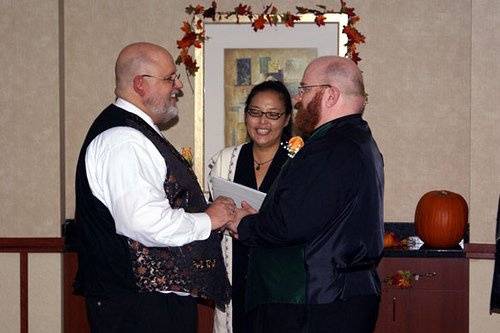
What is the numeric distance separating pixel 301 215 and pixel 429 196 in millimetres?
2112

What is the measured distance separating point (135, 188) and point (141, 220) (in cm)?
11

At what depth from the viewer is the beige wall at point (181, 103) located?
4859 mm

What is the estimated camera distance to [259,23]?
5.07 metres

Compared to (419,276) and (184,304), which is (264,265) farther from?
(419,276)

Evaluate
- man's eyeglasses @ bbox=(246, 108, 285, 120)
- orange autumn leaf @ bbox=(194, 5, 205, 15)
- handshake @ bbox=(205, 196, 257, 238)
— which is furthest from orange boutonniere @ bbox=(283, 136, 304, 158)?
orange autumn leaf @ bbox=(194, 5, 205, 15)

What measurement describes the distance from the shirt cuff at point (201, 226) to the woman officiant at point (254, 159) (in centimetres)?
86

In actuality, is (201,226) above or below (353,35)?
below

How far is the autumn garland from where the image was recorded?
505 centimetres

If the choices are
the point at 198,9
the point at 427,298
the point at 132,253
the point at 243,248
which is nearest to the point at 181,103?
the point at 198,9

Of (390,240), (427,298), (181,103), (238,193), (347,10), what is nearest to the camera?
(238,193)

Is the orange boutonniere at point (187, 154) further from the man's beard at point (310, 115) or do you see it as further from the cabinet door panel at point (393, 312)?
the man's beard at point (310, 115)

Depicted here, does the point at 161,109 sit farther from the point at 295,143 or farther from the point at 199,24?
the point at 199,24

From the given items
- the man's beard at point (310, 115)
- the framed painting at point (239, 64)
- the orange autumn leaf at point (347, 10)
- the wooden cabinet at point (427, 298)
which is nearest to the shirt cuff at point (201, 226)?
the man's beard at point (310, 115)

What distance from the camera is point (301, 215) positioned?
2980mm
